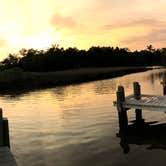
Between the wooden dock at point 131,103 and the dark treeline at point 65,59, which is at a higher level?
the dark treeline at point 65,59

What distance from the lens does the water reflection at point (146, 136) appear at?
18266 millimetres

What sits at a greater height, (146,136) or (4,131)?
(4,131)

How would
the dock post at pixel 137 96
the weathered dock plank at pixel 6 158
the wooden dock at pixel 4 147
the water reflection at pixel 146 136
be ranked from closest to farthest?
the weathered dock plank at pixel 6 158
the wooden dock at pixel 4 147
the water reflection at pixel 146 136
the dock post at pixel 137 96

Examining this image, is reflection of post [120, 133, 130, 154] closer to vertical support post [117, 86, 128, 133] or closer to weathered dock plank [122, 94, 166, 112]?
vertical support post [117, 86, 128, 133]

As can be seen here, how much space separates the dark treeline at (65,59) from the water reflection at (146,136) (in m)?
105

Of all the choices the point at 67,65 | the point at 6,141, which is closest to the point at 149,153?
the point at 6,141

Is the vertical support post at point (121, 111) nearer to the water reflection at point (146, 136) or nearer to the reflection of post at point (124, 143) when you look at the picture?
the water reflection at point (146, 136)

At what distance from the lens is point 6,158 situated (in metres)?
10.2

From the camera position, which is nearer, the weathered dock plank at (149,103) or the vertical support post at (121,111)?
the weathered dock plank at (149,103)

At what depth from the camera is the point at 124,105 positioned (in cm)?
2188

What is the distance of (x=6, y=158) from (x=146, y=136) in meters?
11.4

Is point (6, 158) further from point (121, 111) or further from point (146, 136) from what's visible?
point (121, 111)

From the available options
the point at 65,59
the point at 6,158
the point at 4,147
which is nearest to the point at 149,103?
the point at 4,147

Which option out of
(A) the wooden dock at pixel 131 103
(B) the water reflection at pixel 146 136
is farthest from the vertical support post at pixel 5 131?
(A) the wooden dock at pixel 131 103
